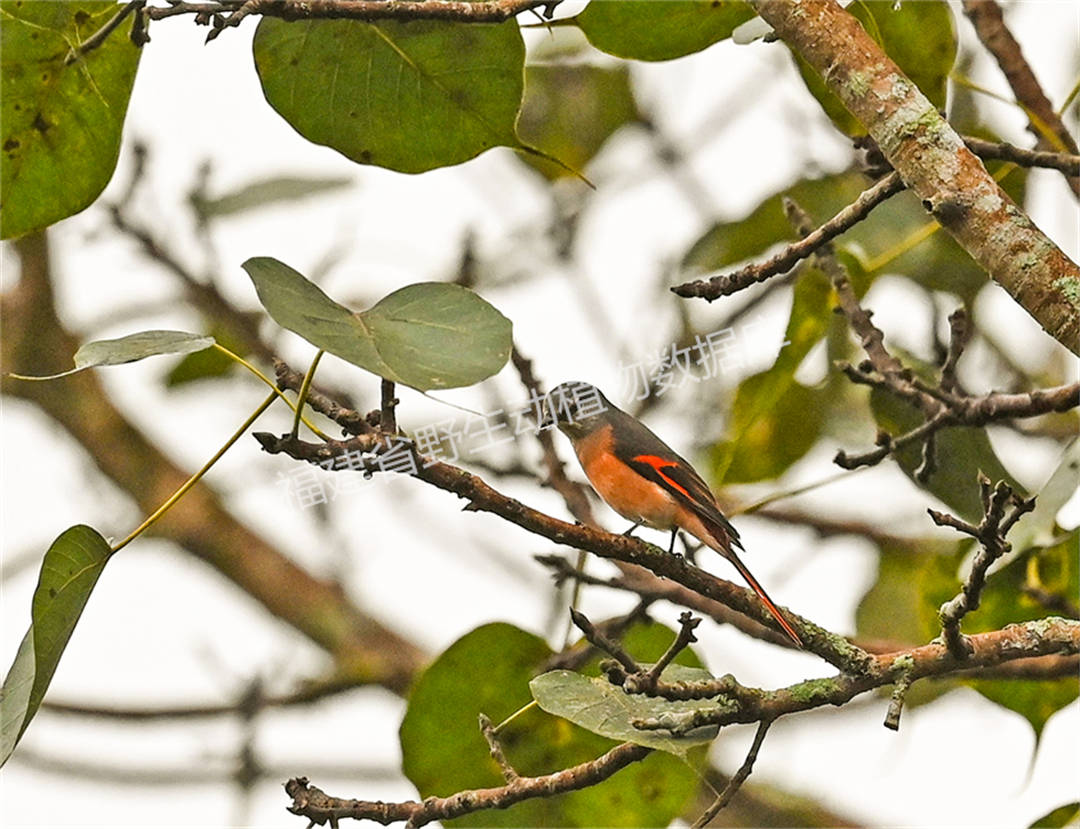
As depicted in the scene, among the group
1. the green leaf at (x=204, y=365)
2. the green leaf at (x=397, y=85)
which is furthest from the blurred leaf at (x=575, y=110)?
the green leaf at (x=397, y=85)

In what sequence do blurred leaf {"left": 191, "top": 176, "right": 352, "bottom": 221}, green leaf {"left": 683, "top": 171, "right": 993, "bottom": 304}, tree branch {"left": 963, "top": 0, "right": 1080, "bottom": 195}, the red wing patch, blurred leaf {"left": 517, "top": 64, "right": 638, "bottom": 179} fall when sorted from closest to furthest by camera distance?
tree branch {"left": 963, "top": 0, "right": 1080, "bottom": 195} → the red wing patch → green leaf {"left": 683, "top": 171, "right": 993, "bottom": 304} → blurred leaf {"left": 191, "top": 176, "right": 352, "bottom": 221} → blurred leaf {"left": 517, "top": 64, "right": 638, "bottom": 179}

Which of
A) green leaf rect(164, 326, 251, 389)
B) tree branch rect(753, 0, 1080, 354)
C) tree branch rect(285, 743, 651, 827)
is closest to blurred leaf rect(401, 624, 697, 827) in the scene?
tree branch rect(285, 743, 651, 827)

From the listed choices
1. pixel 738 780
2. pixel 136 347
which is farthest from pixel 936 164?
pixel 136 347

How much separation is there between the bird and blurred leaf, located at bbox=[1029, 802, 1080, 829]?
0.54 m

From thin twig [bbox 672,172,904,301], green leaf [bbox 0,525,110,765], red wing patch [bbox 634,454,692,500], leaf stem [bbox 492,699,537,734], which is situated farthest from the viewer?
red wing patch [bbox 634,454,692,500]

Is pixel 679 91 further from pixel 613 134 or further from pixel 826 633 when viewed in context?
pixel 826 633

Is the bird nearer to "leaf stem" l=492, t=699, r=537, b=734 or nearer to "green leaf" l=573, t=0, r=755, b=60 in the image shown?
"leaf stem" l=492, t=699, r=537, b=734

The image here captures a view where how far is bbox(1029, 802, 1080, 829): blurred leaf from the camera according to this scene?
5.59ft

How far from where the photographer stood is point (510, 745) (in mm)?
1840

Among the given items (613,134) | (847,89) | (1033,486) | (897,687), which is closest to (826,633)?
(897,687)

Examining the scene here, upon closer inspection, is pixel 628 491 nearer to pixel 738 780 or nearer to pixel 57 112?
pixel 738 780

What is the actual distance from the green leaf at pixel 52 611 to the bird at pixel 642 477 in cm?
89

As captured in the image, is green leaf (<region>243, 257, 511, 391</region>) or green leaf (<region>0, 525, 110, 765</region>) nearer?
green leaf (<region>243, 257, 511, 391</region>)

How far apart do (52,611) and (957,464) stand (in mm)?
1315
